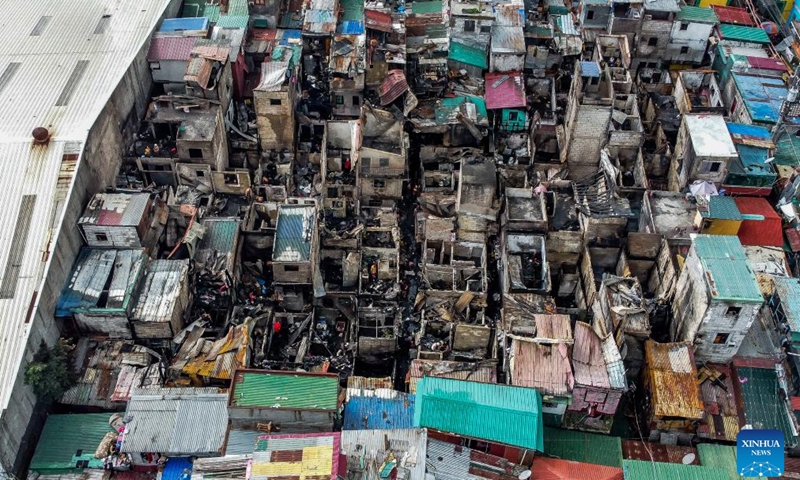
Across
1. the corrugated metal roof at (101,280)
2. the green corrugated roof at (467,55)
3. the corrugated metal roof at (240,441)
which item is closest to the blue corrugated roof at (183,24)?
the green corrugated roof at (467,55)

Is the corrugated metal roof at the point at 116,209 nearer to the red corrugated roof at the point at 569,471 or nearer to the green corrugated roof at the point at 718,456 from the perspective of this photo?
the red corrugated roof at the point at 569,471

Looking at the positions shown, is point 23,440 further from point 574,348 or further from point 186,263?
point 574,348

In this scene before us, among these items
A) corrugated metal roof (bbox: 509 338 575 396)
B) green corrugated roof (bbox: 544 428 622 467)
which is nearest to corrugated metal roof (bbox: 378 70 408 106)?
corrugated metal roof (bbox: 509 338 575 396)

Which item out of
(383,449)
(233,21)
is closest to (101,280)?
(383,449)

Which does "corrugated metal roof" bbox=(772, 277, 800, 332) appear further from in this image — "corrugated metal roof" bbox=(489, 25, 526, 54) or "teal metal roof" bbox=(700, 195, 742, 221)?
"corrugated metal roof" bbox=(489, 25, 526, 54)

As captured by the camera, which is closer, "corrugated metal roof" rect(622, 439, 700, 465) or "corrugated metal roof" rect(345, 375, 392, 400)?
"corrugated metal roof" rect(622, 439, 700, 465)

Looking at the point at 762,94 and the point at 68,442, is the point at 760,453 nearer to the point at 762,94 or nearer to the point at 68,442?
the point at 762,94
